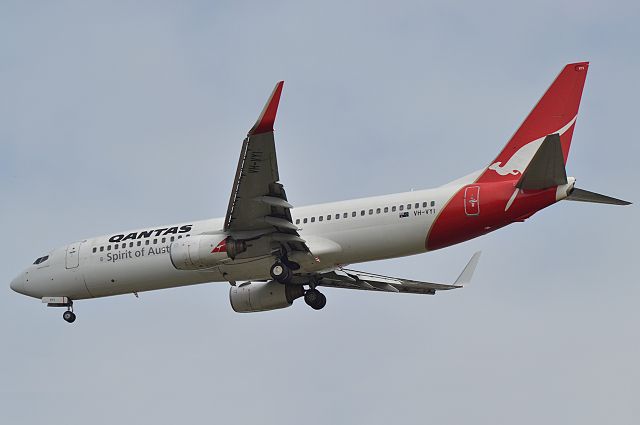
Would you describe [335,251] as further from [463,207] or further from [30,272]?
[30,272]

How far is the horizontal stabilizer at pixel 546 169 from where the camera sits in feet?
124

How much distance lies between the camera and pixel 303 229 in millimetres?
42906

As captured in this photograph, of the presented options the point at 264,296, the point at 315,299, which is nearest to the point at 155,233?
the point at 264,296

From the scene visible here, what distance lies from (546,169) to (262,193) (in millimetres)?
8820

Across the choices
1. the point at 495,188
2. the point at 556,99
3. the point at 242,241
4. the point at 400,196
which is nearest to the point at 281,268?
the point at 242,241

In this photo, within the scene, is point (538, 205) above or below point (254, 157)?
below

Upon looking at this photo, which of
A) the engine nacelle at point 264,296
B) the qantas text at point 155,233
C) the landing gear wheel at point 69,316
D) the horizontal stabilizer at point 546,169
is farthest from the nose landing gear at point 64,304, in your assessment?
the horizontal stabilizer at point 546,169

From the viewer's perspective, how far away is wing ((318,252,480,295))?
47312mm

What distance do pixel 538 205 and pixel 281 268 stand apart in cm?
888

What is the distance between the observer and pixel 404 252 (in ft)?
137

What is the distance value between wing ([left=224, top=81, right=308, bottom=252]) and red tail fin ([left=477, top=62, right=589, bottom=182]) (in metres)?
7.16

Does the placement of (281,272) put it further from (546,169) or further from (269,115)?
(546,169)

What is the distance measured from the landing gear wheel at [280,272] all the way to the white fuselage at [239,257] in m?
0.32

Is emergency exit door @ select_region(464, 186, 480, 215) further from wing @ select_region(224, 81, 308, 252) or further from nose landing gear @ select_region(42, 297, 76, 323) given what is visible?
nose landing gear @ select_region(42, 297, 76, 323)
